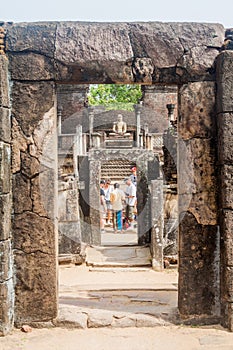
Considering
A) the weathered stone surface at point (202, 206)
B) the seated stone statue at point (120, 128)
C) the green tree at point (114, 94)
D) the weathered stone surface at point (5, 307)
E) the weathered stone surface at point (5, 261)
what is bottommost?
the weathered stone surface at point (5, 307)

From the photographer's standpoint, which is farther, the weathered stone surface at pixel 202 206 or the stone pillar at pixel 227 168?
the weathered stone surface at pixel 202 206

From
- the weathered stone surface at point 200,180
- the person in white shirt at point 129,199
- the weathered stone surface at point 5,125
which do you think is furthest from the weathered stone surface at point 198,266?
the person in white shirt at point 129,199

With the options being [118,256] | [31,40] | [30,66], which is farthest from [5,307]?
[118,256]

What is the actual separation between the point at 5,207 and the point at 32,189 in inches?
13.0

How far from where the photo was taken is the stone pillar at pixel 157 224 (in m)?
9.18

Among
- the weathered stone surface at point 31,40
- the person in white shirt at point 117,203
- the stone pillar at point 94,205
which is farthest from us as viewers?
the person in white shirt at point 117,203

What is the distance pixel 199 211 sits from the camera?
476 centimetres

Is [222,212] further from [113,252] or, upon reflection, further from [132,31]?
[113,252]

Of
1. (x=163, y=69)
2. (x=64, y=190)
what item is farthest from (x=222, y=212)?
(x=64, y=190)

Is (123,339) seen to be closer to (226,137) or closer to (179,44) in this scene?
(226,137)

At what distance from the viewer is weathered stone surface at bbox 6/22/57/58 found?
15.4 feet

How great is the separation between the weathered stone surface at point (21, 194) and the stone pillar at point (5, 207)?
82mm

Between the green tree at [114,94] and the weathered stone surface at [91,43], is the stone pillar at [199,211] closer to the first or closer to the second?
the weathered stone surface at [91,43]

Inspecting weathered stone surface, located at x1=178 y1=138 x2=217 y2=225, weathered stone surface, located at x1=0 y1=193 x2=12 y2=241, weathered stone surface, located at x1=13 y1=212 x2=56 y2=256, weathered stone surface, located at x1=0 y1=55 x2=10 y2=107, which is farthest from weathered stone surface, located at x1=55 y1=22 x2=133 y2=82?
weathered stone surface, located at x1=13 y1=212 x2=56 y2=256
